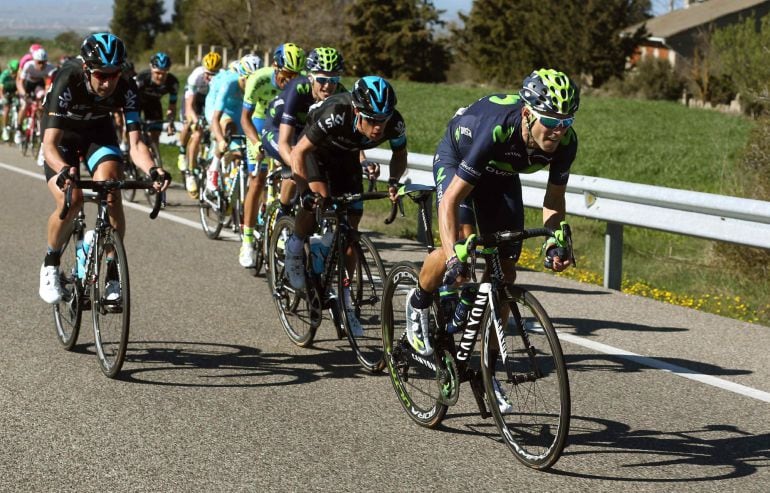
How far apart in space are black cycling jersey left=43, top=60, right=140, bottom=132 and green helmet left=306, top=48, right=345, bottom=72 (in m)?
1.64

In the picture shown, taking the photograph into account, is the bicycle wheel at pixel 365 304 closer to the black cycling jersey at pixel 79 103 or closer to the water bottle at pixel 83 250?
the water bottle at pixel 83 250

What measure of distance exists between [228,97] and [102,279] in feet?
20.2

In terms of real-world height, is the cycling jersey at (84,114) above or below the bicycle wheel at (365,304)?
above

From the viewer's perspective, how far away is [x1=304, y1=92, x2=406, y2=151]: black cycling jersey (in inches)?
287

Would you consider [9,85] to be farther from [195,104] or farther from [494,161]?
[494,161]

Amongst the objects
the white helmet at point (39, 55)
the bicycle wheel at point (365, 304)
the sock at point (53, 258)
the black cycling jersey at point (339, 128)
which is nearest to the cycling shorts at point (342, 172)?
the black cycling jersey at point (339, 128)

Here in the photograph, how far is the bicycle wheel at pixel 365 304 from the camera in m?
7.06

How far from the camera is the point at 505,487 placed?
16.8ft

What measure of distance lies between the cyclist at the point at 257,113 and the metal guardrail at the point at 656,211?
2560 mm

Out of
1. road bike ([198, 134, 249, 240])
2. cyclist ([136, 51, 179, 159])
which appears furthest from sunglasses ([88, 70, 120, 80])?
cyclist ([136, 51, 179, 159])

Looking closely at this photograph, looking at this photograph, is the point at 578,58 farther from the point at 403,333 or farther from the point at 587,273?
the point at 403,333

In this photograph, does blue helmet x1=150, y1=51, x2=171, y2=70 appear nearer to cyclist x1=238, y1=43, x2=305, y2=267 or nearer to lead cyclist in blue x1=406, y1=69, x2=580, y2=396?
cyclist x1=238, y1=43, x2=305, y2=267

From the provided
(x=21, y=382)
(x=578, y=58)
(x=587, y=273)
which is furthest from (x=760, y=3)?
(x=21, y=382)

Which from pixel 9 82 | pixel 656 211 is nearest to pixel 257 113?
pixel 656 211
